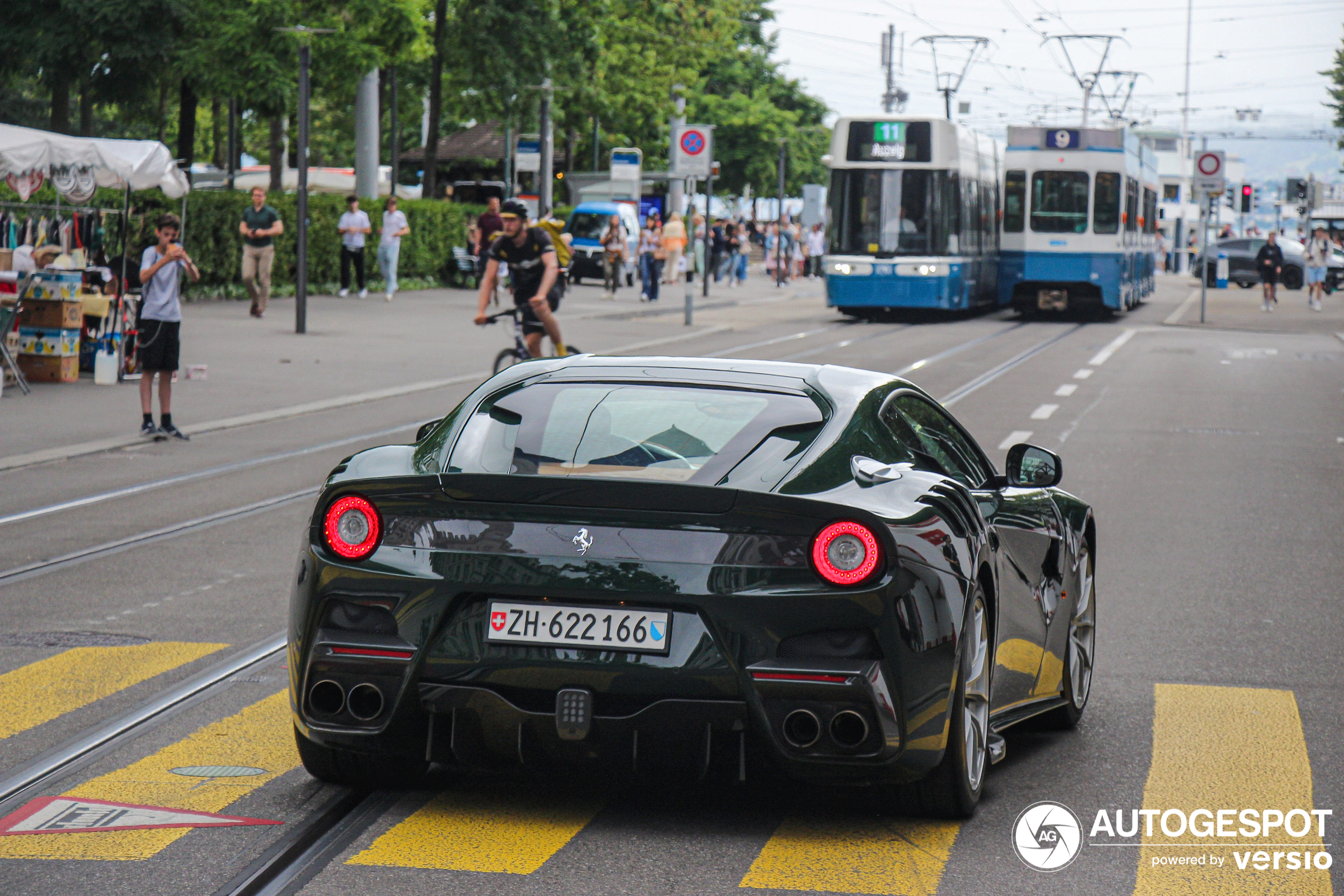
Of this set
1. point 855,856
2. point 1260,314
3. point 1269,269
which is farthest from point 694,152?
point 855,856

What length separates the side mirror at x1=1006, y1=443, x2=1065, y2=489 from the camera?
222 inches

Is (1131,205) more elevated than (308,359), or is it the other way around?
(1131,205)

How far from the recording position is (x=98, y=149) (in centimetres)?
1925

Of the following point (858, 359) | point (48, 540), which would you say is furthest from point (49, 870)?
point (858, 359)

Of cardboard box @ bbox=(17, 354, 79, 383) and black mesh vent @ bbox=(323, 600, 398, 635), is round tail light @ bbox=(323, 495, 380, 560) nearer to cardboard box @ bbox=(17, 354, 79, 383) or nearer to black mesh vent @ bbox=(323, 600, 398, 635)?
black mesh vent @ bbox=(323, 600, 398, 635)

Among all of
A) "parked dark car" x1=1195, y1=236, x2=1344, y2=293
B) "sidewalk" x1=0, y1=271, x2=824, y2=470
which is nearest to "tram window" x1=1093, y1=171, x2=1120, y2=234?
"sidewalk" x1=0, y1=271, x2=824, y2=470

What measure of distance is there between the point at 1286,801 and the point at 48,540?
263 inches

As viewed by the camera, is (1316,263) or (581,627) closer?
(581,627)

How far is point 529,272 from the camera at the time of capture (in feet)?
53.9

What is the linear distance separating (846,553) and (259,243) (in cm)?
2484

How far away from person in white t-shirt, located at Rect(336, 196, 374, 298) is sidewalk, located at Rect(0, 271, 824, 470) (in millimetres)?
417

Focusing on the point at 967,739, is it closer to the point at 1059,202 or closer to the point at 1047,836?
the point at 1047,836

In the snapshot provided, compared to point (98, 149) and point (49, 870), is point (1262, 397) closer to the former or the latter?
point (98, 149)

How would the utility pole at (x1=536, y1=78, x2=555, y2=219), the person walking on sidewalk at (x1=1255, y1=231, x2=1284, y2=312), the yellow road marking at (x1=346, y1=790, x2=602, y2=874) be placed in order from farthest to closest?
1. the utility pole at (x1=536, y1=78, x2=555, y2=219)
2. the person walking on sidewalk at (x1=1255, y1=231, x2=1284, y2=312)
3. the yellow road marking at (x1=346, y1=790, x2=602, y2=874)
